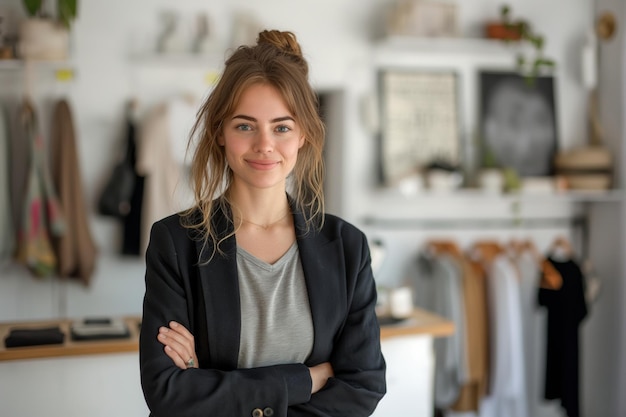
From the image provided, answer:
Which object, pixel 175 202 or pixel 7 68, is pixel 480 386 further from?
pixel 7 68

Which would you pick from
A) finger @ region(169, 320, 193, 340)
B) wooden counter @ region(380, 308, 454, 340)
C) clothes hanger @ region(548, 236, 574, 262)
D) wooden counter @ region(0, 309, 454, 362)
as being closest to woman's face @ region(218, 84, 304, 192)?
finger @ region(169, 320, 193, 340)

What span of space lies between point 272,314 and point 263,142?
36 cm

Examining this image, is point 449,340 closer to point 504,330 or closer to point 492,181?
point 504,330

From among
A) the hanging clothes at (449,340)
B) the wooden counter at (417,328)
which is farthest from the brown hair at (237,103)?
the hanging clothes at (449,340)

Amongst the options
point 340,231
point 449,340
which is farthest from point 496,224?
point 340,231

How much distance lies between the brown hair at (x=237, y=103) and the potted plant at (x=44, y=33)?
88.5 inches

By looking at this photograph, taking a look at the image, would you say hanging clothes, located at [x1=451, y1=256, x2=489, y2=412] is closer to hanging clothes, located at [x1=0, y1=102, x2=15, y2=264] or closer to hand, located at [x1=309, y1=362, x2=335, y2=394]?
hanging clothes, located at [x1=0, y1=102, x2=15, y2=264]

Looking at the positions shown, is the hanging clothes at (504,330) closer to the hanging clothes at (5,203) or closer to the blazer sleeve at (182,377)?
the hanging clothes at (5,203)

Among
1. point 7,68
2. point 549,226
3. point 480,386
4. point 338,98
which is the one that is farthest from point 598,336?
point 7,68

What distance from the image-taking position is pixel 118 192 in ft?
12.5

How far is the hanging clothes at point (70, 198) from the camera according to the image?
3.72 m

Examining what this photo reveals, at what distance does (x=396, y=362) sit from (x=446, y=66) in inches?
82.4

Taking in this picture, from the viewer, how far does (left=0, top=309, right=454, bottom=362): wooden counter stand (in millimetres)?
2537

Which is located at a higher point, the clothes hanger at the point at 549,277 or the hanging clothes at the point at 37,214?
the hanging clothes at the point at 37,214
